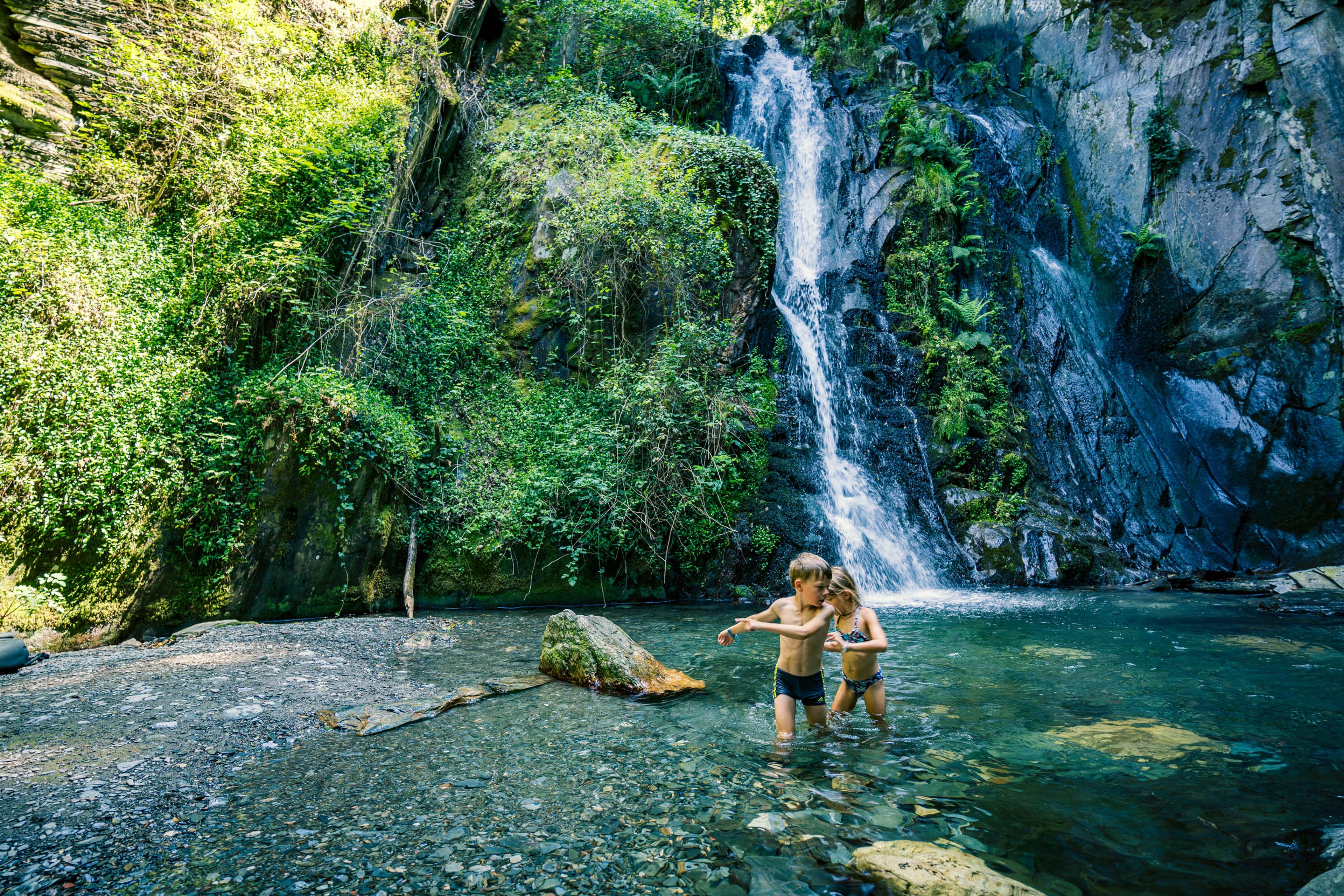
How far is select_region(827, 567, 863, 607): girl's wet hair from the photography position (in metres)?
4.56

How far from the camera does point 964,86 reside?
62.1ft

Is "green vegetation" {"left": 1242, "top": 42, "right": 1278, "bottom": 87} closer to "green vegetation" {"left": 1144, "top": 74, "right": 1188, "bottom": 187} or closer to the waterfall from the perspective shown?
"green vegetation" {"left": 1144, "top": 74, "right": 1188, "bottom": 187}

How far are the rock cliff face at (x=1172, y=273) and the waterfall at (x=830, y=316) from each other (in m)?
0.78

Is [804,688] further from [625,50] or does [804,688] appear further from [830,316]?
[625,50]

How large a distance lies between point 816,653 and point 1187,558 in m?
13.3

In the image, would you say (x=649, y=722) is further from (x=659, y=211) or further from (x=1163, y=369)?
(x=1163, y=369)

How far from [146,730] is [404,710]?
5.04 ft

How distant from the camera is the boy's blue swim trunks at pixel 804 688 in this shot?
4.40m

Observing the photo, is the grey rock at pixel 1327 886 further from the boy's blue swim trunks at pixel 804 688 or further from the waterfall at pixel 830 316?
the waterfall at pixel 830 316

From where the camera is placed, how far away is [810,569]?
4395 millimetres

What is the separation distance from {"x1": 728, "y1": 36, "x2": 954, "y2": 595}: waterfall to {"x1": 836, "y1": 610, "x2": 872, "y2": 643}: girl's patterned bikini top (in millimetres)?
6356

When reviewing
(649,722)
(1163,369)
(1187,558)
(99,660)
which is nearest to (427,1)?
(99,660)

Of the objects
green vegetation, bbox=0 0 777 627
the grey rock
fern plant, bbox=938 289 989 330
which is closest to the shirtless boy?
the grey rock

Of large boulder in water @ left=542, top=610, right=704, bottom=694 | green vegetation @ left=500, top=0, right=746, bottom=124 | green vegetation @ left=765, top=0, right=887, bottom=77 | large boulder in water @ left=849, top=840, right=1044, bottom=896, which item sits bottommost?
large boulder in water @ left=849, top=840, right=1044, bottom=896
